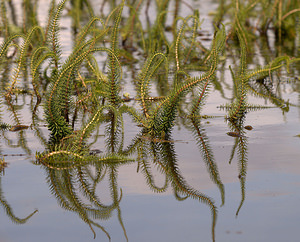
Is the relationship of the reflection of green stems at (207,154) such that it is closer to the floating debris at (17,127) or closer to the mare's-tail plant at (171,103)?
the mare's-tail plant at (171,103)

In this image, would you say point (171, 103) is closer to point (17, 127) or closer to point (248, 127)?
point (248, 127)

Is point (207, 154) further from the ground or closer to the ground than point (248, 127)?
closer to the ground

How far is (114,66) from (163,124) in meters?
0.50

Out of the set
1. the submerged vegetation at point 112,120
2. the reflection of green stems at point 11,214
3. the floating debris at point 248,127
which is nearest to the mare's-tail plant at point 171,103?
the submerged vegetation at point 112,120

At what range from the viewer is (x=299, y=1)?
7500mm

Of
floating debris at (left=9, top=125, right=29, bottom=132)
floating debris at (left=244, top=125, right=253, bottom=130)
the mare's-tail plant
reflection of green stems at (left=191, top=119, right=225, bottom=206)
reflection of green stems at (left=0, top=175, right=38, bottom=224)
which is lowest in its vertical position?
reflection of green stems at (left=0, top=175, right=38, bottom=224)

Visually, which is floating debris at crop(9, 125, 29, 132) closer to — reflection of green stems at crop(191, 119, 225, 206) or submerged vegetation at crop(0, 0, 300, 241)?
submerged vegetation at crop(0, 0, 300, 241)

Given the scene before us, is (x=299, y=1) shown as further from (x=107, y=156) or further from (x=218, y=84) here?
(x=107, y=156)

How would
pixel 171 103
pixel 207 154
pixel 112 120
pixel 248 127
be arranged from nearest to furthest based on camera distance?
pixel 207 154
pixel 171 103
pixel 248 127
pixel 112 120

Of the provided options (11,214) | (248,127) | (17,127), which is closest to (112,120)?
(17,127)

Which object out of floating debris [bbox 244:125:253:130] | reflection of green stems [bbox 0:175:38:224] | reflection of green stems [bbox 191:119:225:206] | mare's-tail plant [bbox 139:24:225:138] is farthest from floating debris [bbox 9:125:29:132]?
floating debris [bbox 244:125:253:130]

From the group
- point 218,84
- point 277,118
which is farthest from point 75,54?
point 218,84

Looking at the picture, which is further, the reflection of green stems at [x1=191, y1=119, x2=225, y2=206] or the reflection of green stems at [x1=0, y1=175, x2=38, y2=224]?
the reflection of green stems at [x1=191, y1=119, x2=225, y2=206]

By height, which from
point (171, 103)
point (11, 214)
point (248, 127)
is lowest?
point (11, 214)
